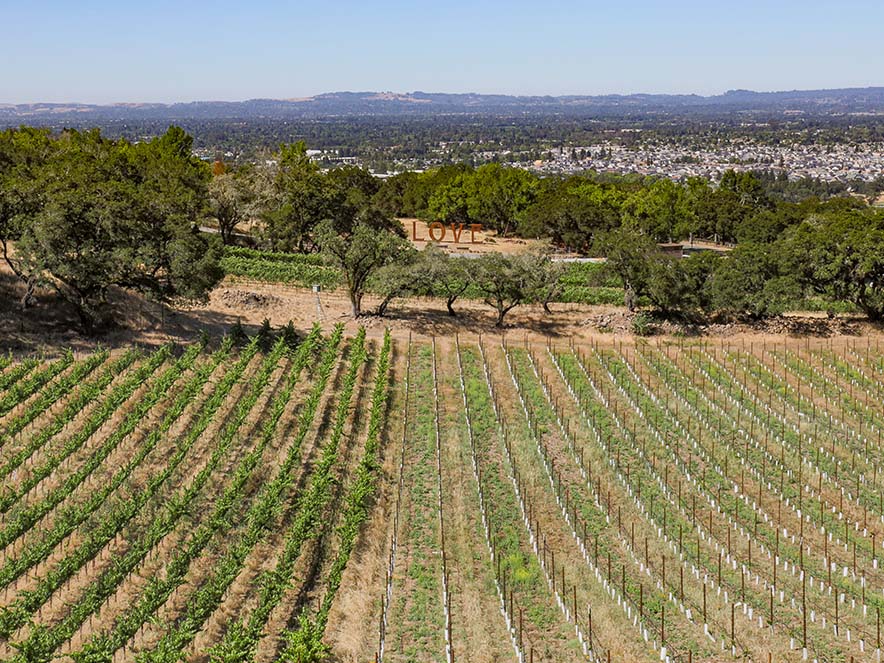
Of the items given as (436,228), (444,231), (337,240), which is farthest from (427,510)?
(436,228)

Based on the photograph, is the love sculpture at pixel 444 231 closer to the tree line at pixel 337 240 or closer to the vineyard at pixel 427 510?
the tree line at pixel 337 240

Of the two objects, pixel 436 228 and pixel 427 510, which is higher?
pixel 436 228

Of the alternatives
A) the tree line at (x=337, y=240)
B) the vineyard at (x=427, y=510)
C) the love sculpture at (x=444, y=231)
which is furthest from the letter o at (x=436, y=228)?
the vineyard at (x=427, y=510)

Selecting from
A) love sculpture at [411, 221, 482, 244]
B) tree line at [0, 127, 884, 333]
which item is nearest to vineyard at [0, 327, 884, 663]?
A: tree line at [0, 127, 884, 333]

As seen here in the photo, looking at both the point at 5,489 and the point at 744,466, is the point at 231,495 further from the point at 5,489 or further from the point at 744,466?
the point at 744,466

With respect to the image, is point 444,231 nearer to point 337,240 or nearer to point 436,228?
point 436,228

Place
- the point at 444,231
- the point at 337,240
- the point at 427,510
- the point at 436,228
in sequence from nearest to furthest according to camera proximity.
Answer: the point at 427,510
the point at 337,240
the point at 444,231
the point at 436,228

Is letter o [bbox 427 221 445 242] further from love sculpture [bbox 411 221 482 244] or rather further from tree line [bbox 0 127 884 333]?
tree line [bbox 0 127 884 333]

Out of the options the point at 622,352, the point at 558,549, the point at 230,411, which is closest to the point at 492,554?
the point at 558,549
